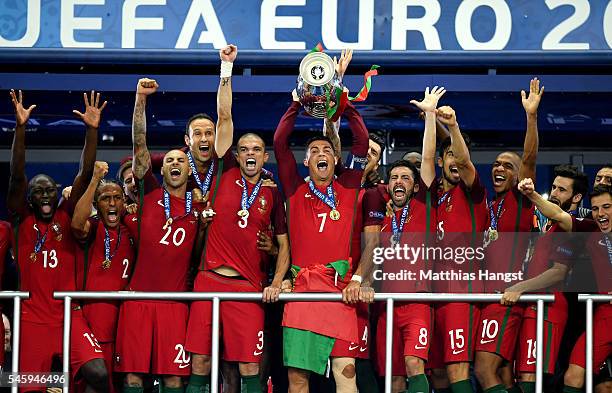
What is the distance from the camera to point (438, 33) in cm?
979

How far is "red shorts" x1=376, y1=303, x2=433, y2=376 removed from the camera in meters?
7.46

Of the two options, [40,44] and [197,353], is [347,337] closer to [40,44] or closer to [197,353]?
[197,353]

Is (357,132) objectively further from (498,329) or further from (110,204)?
(110,204)

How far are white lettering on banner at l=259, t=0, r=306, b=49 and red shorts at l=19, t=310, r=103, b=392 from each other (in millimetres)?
3089

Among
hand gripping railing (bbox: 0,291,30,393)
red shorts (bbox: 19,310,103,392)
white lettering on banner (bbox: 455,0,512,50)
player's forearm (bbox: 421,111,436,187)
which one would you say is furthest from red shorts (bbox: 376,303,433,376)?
white lettering on banner (bbox: 455,0,512,50)

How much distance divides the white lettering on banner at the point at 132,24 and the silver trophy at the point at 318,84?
2518 mm

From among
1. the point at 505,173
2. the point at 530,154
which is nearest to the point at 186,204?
the point at 505,173

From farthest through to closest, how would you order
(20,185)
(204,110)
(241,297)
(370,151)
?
1. (204,110)
2. (370,151)
3. (20,185)
4. (241,297)

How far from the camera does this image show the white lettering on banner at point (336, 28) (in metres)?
9.79

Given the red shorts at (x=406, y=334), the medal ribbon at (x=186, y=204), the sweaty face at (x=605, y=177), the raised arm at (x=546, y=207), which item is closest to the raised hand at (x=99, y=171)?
the medal ribbon at (x=186, y=204)


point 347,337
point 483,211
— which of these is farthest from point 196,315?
point 483,211

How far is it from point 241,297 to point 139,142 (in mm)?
1330

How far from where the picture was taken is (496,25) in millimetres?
9766

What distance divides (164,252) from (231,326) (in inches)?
26.3
